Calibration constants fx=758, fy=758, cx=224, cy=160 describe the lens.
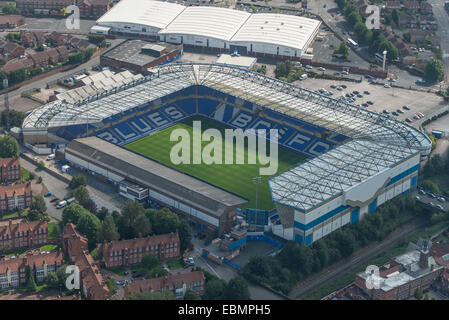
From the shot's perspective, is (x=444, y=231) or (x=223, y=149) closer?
(x=444, y=231)

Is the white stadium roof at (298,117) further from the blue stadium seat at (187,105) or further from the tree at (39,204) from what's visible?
the tree at (39,204)

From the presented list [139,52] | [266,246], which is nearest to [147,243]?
[266,246]

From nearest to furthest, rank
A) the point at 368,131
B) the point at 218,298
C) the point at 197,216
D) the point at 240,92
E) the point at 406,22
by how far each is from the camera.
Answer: the point at 218,298, the point at 197,216, the point at 368,131, the point at 240,92, the point at 406,22

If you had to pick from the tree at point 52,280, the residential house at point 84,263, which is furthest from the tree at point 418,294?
the tree at point 52,280

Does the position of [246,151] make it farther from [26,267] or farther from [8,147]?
[26,267]

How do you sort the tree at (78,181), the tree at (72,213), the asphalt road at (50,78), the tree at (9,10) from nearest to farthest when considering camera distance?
the tree at (72,213)
the tree at (78,181)
the asphalt road at (50,78)
the tree at (9,10)

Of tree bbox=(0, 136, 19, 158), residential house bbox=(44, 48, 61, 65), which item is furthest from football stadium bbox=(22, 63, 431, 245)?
residential house bbox=(44, 48, 61, 65)

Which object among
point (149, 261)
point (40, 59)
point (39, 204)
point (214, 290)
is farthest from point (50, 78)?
point (214, 290)

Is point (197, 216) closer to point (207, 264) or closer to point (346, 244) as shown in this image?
point (207, 264)
